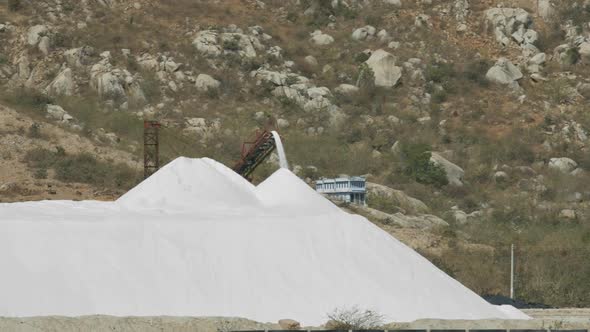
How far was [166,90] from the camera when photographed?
6775 cm

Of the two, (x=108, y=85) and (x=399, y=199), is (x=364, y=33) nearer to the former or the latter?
(x=108, y=85)

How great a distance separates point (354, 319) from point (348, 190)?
26.3m

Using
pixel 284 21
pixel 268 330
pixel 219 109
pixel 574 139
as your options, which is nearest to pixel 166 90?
pixel 219 109

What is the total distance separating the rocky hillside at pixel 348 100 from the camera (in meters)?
56.1

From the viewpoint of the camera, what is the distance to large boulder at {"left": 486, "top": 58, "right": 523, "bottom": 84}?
73.3 metres

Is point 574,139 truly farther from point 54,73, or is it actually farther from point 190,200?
point 190,200

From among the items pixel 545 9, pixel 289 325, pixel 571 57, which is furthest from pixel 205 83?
pixel 289 325

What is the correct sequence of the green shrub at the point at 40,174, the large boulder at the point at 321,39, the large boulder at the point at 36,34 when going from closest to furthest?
1. the green shrub at the point at 40,174
2. the large boulder at the point at 36,34
3. the large boulder at the point at 321,39

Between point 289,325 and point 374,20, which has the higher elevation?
point 374,20

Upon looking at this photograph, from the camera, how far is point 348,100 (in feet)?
233

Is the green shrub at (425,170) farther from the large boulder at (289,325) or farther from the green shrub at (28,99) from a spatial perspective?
the large boulder at (289,325)

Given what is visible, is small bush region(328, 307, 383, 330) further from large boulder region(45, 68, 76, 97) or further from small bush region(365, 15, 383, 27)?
small bush region(365, 15, 383, 27)

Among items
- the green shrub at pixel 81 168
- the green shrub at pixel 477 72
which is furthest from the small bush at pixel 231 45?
the green shrub at pixel 81 168

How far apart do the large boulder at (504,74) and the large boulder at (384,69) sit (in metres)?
5.81
